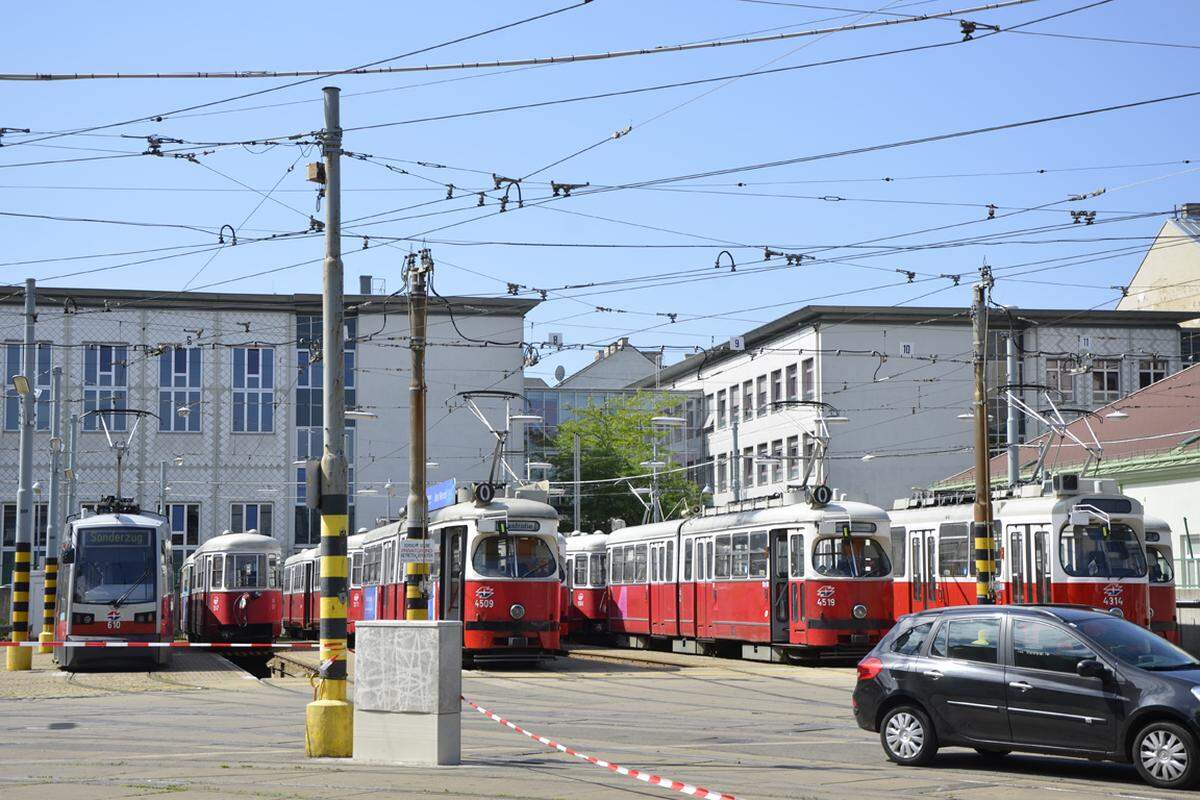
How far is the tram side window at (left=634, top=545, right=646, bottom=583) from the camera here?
39.7m

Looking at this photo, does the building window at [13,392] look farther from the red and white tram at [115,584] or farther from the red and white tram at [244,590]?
the red and white tram at [115,584]

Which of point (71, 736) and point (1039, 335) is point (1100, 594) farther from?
point (1039, 335)

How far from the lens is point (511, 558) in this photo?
30078 millimetres

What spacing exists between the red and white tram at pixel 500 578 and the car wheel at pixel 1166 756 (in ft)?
58.4

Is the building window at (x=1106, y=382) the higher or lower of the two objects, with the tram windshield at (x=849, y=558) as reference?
higher

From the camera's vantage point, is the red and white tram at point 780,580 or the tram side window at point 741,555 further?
the tram side window at point 741,555

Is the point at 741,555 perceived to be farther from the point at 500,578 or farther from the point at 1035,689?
the point at 1035,689

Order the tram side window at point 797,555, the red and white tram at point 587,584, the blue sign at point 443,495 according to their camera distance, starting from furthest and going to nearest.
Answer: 1. the red and white tram at point 587,584
2. the blue sign at point 443,495
3. the tram side window at point 797,555

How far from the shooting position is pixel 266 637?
4312 cm

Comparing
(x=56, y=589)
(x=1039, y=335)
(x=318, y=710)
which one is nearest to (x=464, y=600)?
(x=56, y=589)

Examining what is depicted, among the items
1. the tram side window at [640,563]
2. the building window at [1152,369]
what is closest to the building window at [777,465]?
the building window at [1152,369]

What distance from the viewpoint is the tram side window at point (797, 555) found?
31125 mm

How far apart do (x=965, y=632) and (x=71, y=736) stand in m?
9.90

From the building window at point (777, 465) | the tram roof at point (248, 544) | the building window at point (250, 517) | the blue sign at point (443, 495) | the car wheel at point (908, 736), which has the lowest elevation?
the car wheel at point (908, 736)
